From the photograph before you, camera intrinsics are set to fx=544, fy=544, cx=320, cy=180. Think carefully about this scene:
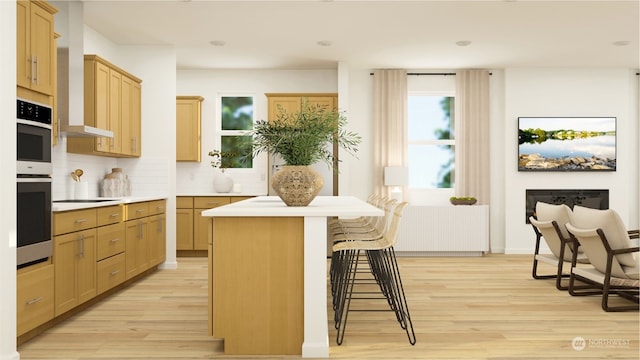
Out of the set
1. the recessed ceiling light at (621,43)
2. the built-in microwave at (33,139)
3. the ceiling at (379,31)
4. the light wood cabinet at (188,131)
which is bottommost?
the built-in microwave at (33,139)

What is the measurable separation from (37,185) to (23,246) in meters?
0.42

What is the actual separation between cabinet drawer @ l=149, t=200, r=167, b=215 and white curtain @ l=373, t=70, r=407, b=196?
3.19 m

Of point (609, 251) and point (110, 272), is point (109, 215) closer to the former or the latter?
point (110, 272)

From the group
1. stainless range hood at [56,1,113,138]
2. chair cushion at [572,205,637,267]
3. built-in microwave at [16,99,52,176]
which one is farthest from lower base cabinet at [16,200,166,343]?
chair cushion at [572,205,637,267]

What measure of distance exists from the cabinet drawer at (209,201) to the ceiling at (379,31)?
1.94 metres

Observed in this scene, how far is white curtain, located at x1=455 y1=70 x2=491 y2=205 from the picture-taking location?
325 inches

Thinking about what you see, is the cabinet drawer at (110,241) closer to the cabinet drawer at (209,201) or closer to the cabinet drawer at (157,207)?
the cabinet drawer at (157,207)

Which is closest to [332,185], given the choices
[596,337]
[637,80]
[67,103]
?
[67,103]

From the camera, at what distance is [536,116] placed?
833cm

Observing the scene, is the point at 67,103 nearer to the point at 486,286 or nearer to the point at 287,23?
the point at 287,23

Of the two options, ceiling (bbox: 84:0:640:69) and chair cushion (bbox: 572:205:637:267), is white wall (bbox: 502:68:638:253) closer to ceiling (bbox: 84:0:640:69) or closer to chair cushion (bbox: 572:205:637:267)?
ceiling (bbox: 84:0:640:69)

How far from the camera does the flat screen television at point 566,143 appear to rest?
27.2ft

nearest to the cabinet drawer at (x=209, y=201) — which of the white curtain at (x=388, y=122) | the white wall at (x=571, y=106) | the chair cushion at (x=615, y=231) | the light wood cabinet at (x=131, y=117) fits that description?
the light wood cabinet at (x=131, y=117)

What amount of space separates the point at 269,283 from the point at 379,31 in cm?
393
